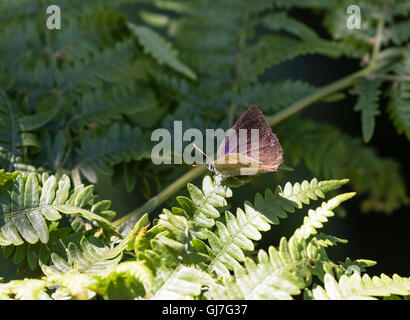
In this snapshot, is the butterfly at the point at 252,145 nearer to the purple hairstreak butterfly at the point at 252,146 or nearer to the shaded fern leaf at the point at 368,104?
the purple hairstreak butterfly at the point at 252,146

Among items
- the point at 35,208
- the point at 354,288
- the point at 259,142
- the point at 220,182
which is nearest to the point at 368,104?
the point at 259,142

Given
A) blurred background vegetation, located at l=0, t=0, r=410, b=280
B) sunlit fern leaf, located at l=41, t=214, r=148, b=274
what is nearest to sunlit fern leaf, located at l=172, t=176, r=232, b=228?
sunlit fern leaf, located at l=41, t=214, r=148, b=274

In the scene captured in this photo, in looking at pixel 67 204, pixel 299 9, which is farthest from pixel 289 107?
pixel 299 9

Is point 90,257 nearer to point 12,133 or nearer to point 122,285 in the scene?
point 122,285

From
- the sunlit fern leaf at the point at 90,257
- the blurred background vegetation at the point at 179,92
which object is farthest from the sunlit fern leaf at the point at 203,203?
the blurred background vegetation at the point at 179,92

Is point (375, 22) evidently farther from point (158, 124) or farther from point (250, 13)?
point (158, 124)

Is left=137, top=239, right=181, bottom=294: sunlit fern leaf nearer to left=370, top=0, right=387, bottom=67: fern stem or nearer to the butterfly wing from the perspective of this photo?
the butterfly wing
